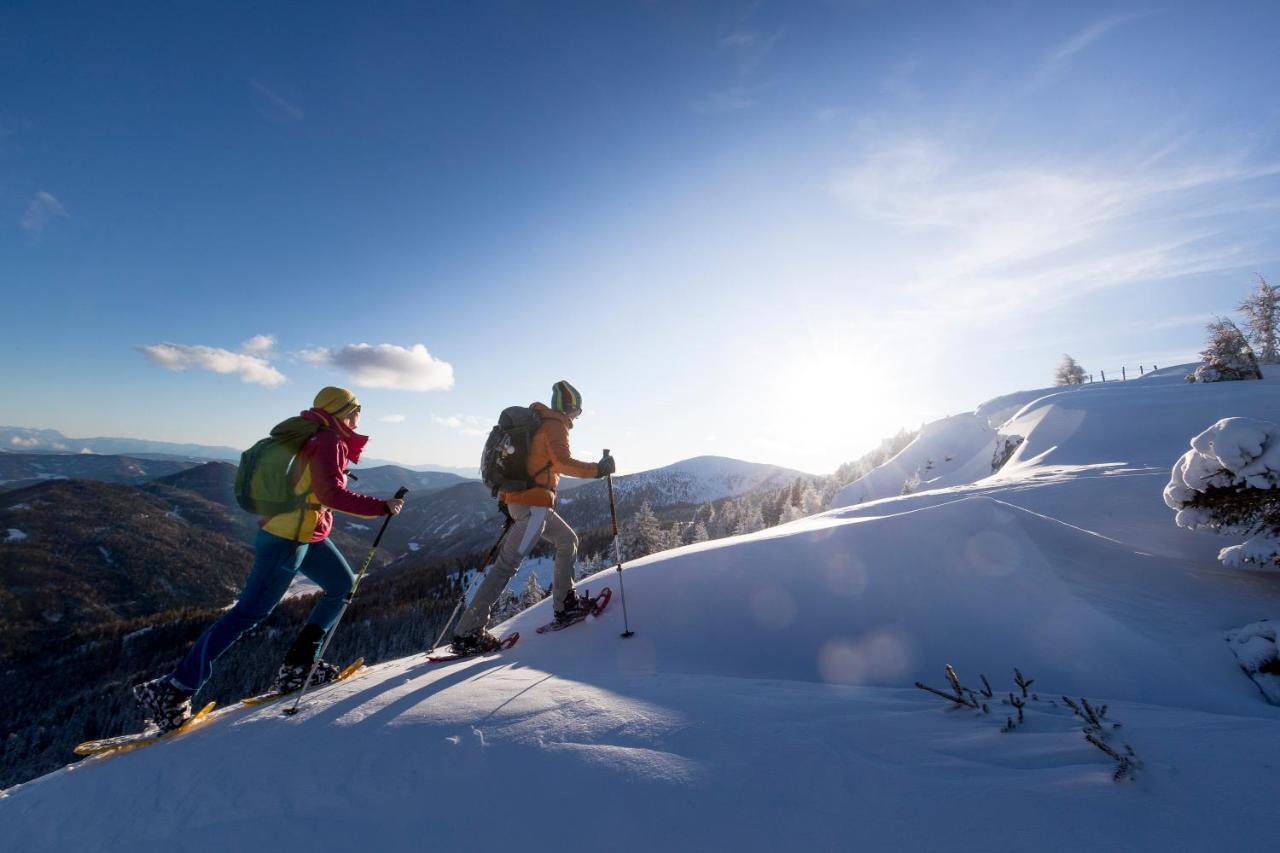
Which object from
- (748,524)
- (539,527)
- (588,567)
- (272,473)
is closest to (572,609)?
(539,527)

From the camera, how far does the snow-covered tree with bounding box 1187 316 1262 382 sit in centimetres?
2767

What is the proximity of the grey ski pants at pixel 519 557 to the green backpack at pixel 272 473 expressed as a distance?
7.22 feet

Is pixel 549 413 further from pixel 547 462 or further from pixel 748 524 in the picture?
pixel 748 524

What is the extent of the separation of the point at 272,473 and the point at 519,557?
8.81ft

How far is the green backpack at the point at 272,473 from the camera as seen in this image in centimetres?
460

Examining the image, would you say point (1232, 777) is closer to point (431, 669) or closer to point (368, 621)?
point (431, 669)

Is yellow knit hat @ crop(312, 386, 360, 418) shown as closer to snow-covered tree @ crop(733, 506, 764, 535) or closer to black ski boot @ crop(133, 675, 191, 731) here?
black ski boot @ crop(133, 675, 191, 731)

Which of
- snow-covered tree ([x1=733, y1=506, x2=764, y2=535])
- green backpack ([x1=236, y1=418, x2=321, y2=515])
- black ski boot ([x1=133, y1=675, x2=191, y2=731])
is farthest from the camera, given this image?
snow-covered tree ([x1=733, y1=506, x2=764, y2=535])

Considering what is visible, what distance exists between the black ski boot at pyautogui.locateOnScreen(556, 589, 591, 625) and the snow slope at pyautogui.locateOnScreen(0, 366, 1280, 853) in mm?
261

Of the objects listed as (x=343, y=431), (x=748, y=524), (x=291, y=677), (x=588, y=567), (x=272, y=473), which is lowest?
(x=588, y=567)

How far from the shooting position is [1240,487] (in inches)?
215

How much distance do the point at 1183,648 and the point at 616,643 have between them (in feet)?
16.5

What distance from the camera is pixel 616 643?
5402mm

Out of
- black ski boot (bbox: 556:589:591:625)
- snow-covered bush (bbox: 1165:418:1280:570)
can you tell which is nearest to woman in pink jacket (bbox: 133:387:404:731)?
black ski boot (bbox: 556:589:591:625)
